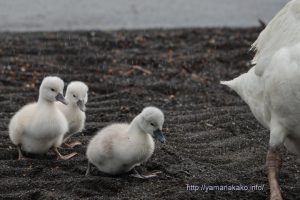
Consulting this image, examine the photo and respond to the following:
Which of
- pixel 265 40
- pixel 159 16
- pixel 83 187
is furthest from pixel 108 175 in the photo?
pixel 159 16

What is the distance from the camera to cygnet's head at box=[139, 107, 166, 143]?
21.8 ft

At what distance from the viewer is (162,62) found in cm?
1116

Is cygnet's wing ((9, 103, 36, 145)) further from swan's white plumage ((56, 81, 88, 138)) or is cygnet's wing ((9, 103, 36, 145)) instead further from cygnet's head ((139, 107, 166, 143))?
cygnet's head ((139, 107, 166, 143))

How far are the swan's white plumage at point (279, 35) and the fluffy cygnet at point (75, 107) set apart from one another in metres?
1.85

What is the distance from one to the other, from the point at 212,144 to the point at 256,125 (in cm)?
90

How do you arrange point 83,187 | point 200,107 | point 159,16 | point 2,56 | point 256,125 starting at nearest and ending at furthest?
point 83,187 → point 256,125 → point 200,107 → point 2,56 → point 159,16

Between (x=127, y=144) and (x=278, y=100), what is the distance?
4.77ft

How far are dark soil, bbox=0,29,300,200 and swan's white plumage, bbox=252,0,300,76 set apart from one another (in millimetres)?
1128

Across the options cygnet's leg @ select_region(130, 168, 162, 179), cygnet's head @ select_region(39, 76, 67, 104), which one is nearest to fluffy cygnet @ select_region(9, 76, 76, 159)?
cygnet's head @ select_region(39, 76, 67, 104)

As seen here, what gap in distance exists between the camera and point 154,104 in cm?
911

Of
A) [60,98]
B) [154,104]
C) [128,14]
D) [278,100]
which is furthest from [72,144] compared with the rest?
[128,14]

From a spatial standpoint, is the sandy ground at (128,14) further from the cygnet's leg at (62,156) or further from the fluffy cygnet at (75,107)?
the cygnet's leg at (62,156)

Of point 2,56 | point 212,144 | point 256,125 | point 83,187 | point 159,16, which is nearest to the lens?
point 83,187

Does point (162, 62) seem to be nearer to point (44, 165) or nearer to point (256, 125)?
point (256, 125)
